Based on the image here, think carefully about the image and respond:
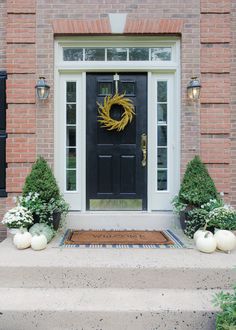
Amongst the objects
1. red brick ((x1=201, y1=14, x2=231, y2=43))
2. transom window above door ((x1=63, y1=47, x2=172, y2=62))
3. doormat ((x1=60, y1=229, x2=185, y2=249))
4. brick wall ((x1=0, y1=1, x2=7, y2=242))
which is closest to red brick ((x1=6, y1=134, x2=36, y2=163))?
brick wall ((x1=0, y1=1, x2=7, y2=242))

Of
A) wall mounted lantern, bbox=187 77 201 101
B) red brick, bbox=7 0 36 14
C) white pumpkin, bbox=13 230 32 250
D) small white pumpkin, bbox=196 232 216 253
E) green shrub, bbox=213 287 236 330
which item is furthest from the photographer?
red brick, bbox=7 0 36 14

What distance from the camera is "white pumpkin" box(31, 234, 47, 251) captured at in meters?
3.33

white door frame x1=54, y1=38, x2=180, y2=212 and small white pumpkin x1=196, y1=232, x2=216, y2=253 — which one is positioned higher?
white door frame x1=54, y1=38, x2=180, y2=212

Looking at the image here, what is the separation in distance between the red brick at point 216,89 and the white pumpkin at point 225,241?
1.86 metres

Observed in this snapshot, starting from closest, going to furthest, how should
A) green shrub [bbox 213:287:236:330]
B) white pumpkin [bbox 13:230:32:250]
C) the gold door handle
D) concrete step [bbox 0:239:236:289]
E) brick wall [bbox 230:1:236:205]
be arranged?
green shrub [bbox 213:287:236:330], concrete step [bbox 0:239:236:289], white pumpkin [bbox 13:230:32:250], brick wall [bbox 230:1:236:205], the gold door handle

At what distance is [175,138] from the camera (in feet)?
14.5

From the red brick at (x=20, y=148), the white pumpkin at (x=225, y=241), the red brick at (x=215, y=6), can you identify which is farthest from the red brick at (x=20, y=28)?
the white pumpkin at (x=225, y=241)

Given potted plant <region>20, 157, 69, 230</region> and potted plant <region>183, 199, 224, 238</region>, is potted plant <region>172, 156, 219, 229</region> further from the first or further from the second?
potted plant <region>20, 157, 69, 230</region>

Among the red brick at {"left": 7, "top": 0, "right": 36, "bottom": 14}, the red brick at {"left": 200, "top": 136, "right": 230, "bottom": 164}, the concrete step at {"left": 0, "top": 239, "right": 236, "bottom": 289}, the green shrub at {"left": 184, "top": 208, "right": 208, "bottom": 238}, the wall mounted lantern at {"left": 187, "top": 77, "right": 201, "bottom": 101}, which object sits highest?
the red brick at {"left": 7, "top": 0, "right": 36, "bottom": 14}

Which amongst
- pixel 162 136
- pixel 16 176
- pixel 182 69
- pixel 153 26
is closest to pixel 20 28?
pixel 153 26

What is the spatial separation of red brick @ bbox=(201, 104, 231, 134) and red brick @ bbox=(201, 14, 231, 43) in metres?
0.91

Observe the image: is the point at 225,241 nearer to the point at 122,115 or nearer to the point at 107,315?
the point at 107,315

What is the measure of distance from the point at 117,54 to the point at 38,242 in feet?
9.23

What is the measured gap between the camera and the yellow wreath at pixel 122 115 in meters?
4.42
